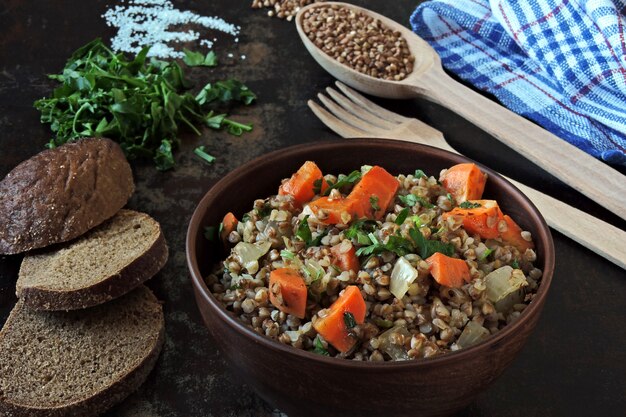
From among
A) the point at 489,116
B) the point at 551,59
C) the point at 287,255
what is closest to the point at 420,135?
the point at 489,116

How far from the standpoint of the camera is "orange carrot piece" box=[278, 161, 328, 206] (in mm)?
2506

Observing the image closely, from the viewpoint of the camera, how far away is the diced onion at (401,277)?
2105 millimetres

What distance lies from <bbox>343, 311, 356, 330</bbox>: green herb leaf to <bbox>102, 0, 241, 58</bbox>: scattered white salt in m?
2.49

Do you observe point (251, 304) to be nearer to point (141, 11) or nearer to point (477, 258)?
point (477, 258)

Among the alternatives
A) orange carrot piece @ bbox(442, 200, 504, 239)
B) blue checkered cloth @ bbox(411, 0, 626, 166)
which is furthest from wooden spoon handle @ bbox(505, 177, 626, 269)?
orange carrot piece @ bbox(442, 200, 504, 239)

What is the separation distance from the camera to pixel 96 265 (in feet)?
9.47

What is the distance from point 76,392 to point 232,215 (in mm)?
751

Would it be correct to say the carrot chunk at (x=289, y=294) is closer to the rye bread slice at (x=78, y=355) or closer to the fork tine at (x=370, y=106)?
the rye bread slice at (x=78, y=355)

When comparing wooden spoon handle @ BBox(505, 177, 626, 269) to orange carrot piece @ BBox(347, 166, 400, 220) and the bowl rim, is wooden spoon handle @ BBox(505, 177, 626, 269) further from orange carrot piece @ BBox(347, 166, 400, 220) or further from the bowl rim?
orange carrot piece @ BBox(347, 166, 400, 220)

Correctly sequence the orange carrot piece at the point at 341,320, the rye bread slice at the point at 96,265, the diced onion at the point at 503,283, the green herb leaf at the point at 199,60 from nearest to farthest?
1. the orange carrot piece at the point at 341,320
2. the diced onion at the point at 503,283
3. the rye bread slice at the point at 96,265
4. the green herb leaf at the point at 199,60

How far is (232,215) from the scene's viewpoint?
97.8 inches

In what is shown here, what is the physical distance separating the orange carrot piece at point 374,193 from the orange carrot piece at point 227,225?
37cm

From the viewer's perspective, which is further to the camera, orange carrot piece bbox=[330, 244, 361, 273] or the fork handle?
the fork handle

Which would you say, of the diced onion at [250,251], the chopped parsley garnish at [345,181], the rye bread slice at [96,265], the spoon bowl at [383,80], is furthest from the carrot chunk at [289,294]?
the spoon bowl at [383,80]
